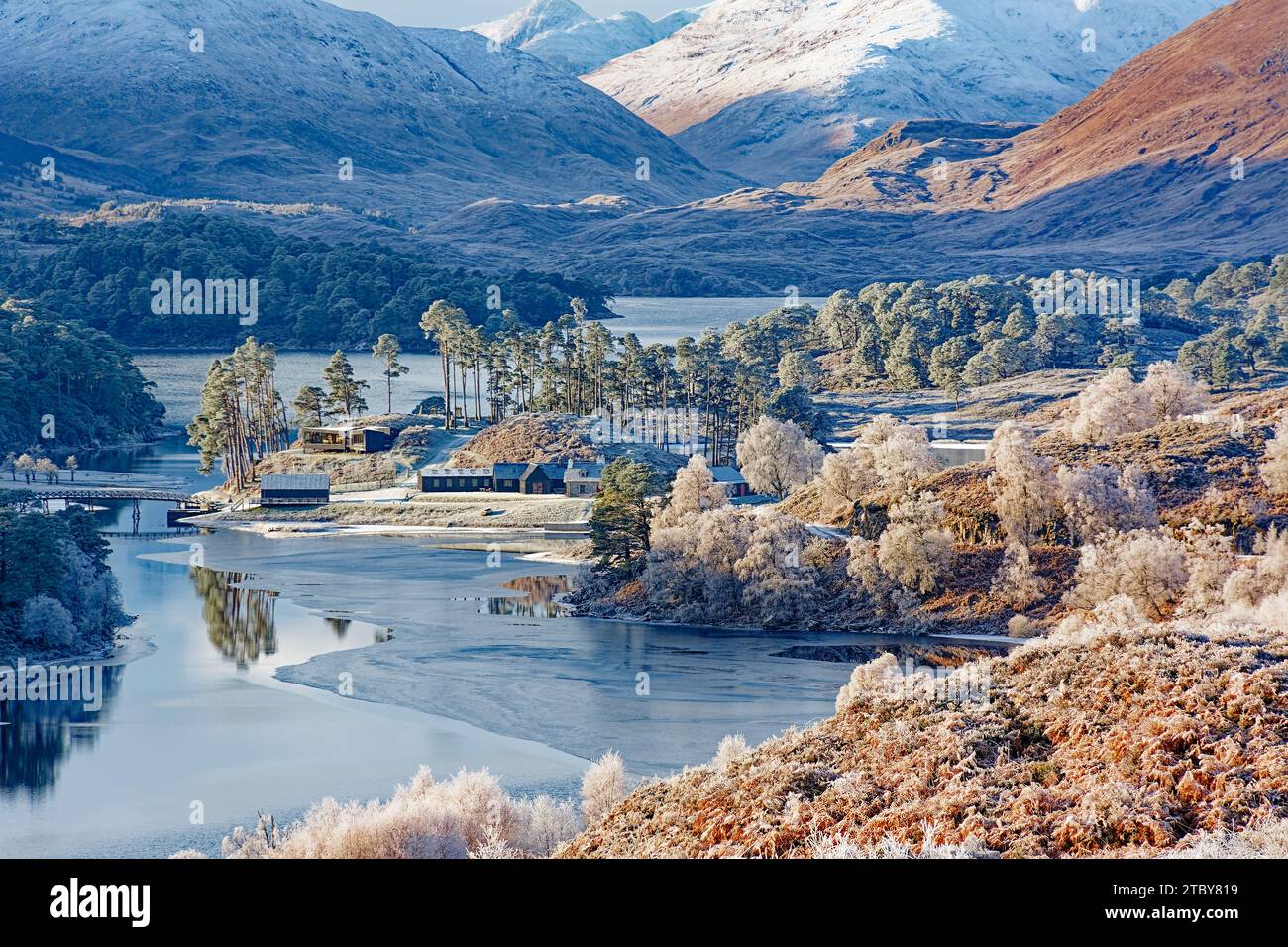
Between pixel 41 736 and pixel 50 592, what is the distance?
16191 mm

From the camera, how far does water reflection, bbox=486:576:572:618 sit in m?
75.9

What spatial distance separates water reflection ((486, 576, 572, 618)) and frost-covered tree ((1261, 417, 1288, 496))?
32.6 meters

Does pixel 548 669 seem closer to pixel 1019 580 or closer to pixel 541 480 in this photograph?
pixel 1019 580

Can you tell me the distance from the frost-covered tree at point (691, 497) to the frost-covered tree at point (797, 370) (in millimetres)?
79258

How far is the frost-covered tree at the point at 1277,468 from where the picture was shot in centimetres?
7644

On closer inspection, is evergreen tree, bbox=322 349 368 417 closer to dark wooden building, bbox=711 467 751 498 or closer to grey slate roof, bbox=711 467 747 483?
grey slate roof, bbox=711 467 747 483

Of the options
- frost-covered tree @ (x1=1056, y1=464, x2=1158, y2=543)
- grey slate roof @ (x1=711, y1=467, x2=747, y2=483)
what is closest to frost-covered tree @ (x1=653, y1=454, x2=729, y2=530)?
frost-covered tree @ (x1=1056, y1=464, x2=1158, y2=543)

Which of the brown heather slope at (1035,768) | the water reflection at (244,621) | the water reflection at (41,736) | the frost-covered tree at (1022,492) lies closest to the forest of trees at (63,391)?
the water reflection at (244,621)

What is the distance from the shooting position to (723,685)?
59719mm

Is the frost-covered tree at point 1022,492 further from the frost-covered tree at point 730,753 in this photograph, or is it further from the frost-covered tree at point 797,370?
the frost-covered tree at point 797,370

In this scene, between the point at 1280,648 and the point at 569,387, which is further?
the point at 569,387

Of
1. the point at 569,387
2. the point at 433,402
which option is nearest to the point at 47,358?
the point at 433,402
